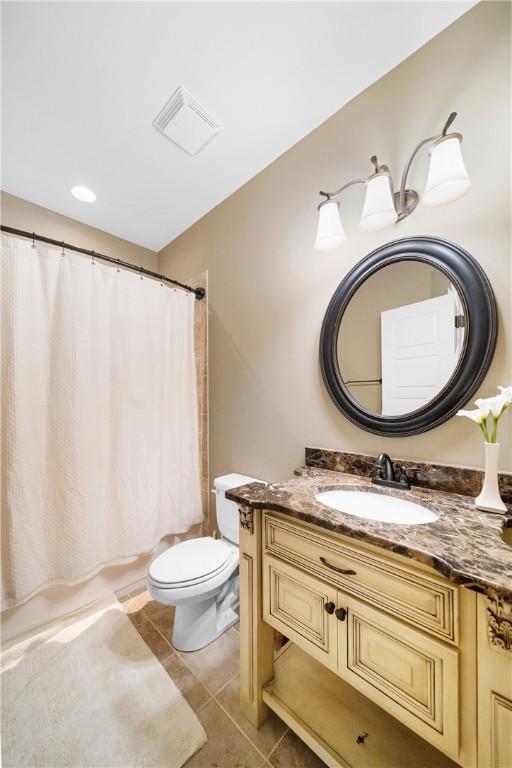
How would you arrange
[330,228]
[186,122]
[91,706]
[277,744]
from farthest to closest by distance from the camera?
1. [186,122]
2. [330,228]
3. [91,706]
4. [277,744]

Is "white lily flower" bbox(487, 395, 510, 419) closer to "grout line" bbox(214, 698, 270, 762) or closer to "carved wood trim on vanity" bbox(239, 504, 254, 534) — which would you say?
"carved wood trim on vanity" bbox(239, 504, 254, 534)

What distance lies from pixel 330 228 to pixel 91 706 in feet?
7.14

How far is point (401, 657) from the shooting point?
67 cm

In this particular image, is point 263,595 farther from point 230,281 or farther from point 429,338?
point 230,281

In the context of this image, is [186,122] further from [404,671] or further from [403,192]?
[404,671]

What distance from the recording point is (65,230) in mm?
2008

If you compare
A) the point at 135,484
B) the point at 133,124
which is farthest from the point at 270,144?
the point at 135,484

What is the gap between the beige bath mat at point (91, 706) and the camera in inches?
37.1

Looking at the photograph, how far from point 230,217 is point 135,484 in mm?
1841

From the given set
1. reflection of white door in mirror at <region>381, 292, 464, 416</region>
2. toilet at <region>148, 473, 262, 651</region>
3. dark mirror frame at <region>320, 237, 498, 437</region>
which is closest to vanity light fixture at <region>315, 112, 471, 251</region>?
dark mirror frame at <region>320, 237, 498, 437</region>

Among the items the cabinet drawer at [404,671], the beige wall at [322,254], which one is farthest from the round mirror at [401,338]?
the cabinet drawer at [404,671]

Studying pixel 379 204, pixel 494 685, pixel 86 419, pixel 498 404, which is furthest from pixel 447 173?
pixel 86 419

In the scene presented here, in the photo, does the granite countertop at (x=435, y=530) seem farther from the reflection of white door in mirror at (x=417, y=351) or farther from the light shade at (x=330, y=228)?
the light shade at (x=330, y=228)

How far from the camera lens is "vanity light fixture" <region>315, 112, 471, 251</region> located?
888mm
